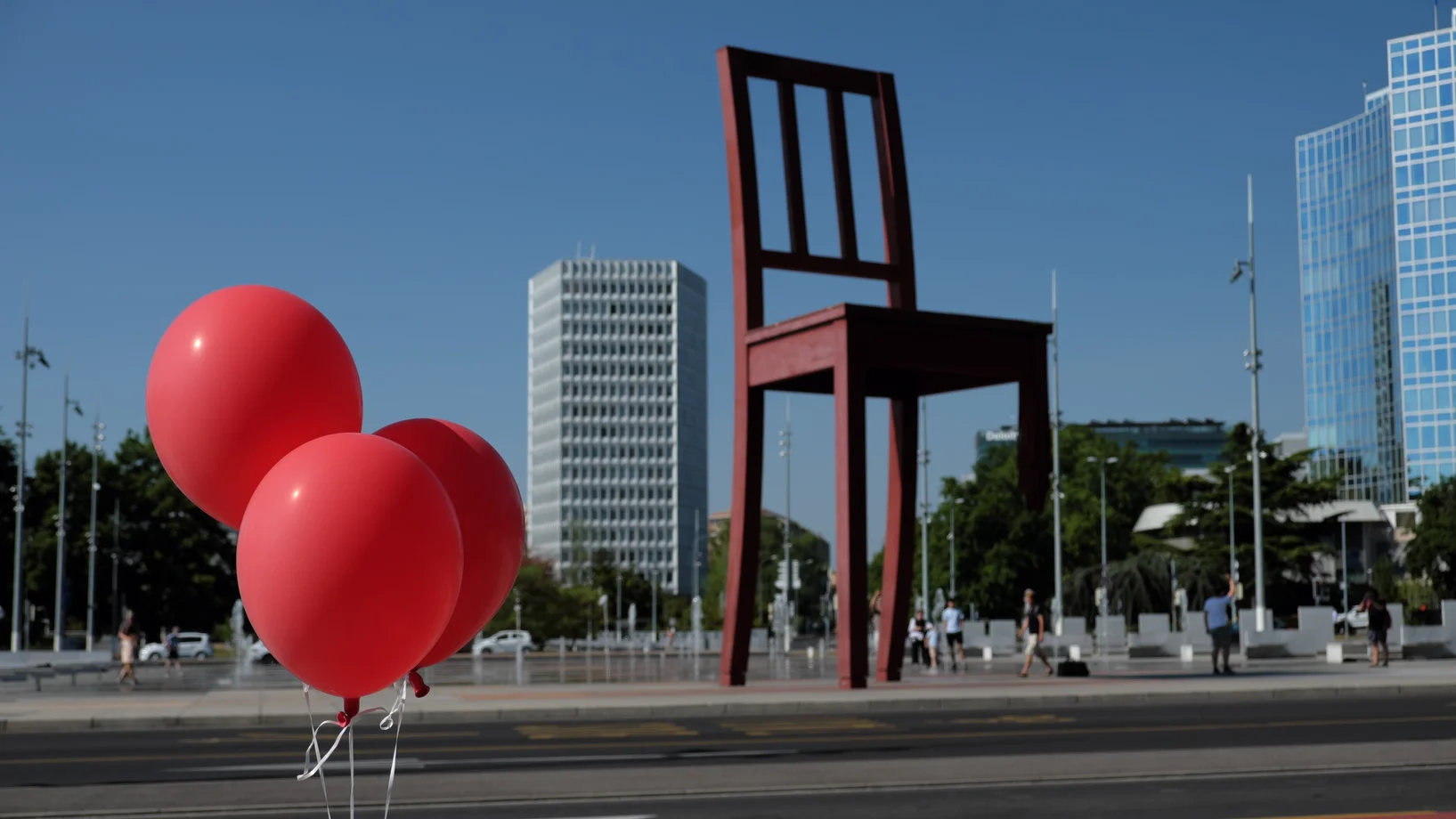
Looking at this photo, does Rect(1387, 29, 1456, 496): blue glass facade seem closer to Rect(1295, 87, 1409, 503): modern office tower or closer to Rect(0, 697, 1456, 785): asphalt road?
Rect(1295, 87, 1409, 503): modern office tower

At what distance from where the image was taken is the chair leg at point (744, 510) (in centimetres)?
2327

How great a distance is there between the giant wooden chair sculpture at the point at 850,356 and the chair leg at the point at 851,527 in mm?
25

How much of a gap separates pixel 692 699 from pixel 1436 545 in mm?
72403

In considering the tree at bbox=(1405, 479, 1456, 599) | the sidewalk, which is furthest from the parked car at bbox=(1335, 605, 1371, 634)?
the sidewalk

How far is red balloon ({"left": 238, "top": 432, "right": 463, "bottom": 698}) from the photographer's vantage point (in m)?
5.28

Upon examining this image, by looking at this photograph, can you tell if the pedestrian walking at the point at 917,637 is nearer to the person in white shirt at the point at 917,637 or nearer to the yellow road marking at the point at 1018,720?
the person in white shirt at the point at 917,637

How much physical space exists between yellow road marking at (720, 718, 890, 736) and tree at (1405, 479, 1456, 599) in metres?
72.3

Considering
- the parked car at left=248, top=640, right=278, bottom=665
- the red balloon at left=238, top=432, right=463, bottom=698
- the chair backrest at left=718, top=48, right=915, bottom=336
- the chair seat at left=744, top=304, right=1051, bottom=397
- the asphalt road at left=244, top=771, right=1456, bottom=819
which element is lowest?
the parked car at left=248, top=640, right=278, bottom=665

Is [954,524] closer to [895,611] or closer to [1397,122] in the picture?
[1397,122]

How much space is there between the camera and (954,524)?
294ft

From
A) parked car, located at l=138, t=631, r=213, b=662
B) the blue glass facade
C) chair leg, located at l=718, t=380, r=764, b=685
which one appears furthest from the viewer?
the blue glass facade

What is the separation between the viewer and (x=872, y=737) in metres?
15.5

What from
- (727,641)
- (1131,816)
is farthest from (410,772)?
(727,641)

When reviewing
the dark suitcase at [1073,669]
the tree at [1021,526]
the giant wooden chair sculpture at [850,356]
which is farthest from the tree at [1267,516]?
the giant wooden chair sculpture at [850,356]
